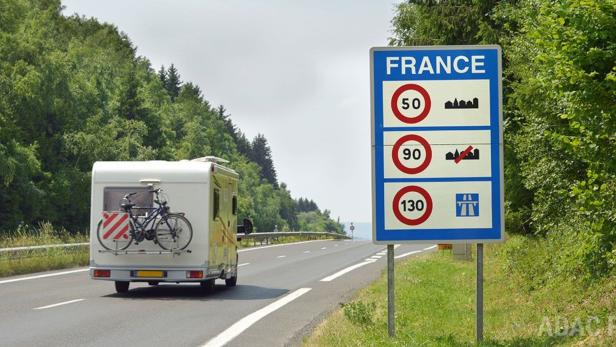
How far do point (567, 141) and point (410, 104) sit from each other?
1.71 m

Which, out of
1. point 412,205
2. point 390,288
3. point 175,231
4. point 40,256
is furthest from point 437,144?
point 40,256

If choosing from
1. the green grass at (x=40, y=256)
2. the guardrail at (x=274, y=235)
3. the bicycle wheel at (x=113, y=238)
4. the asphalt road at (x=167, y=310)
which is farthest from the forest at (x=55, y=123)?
the bicycle wheel at (x=113, y=238)

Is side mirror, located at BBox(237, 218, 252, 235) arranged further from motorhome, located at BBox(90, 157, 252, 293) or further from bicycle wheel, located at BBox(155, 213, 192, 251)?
bicycle wheel, located at BBox(155, 213, 192, 251)

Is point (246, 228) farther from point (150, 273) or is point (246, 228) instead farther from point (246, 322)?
point (246, 322)

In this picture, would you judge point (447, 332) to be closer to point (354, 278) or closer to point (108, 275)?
point (108, 275)

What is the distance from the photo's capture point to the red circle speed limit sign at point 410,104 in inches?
421

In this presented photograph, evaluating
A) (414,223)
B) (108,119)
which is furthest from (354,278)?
(108,119)

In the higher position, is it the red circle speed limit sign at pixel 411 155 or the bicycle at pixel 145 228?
the red circle speed limit sign at pixel 411 155

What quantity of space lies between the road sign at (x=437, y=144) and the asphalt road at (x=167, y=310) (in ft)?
8.97

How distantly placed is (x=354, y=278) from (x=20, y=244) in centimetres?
1102

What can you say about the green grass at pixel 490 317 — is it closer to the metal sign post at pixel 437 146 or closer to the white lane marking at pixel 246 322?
the metal sign post at pixel 437 146

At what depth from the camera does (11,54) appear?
224 ft

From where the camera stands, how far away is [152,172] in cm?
1972

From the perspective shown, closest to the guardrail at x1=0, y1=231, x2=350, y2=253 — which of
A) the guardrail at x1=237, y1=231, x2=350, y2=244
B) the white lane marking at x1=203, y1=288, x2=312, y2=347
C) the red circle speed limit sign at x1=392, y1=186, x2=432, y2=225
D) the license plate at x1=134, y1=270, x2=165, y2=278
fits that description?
the guardrail at x1=237, y1=231, x2=350, y2=244
